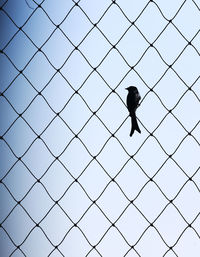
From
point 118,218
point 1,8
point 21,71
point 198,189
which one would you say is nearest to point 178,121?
point 198,189

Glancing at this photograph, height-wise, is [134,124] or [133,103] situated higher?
[133,103]

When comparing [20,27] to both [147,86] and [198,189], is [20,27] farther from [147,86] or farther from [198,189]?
[198,189]

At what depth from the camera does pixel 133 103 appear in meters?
2.50

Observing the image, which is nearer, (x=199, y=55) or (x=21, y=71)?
(x=199, y=55)

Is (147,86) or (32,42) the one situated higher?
(32,42)

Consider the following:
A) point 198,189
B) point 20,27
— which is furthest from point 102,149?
point 20,27

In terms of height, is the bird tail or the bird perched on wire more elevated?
the bird perched on wire

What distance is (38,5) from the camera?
245 cm

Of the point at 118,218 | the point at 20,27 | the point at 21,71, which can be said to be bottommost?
the point at 118,218

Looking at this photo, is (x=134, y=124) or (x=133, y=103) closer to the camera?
(x=134, y=124)

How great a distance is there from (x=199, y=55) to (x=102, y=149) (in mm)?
518

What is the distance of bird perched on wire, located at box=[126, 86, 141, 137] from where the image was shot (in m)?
2.36

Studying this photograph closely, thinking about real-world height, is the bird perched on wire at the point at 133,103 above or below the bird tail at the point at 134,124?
above

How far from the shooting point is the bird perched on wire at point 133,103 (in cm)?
236
